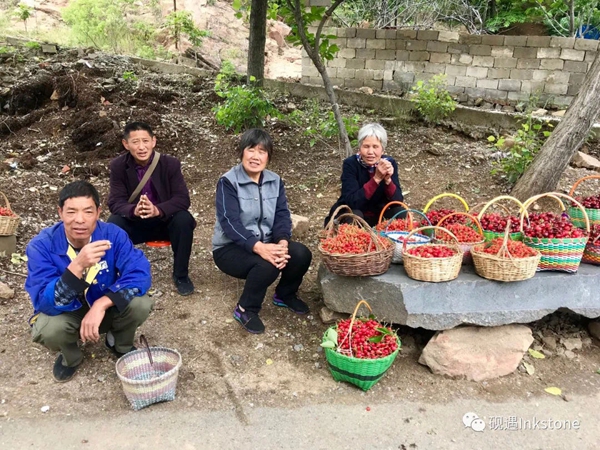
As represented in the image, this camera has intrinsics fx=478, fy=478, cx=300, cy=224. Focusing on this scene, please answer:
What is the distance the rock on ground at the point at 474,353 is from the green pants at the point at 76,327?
1929mm

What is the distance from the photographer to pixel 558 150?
17.5ft

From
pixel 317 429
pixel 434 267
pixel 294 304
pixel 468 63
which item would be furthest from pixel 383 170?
pixel 468 63

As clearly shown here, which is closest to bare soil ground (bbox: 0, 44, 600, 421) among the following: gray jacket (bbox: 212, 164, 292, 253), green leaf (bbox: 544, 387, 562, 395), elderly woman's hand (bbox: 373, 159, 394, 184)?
green leaf (bbox: 544, 387, 562, 395)

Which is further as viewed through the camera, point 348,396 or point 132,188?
point 132,188

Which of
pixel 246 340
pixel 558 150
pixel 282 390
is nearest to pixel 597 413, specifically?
pixel 282 390

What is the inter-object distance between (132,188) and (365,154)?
1983 mm

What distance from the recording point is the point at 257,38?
7.18 m

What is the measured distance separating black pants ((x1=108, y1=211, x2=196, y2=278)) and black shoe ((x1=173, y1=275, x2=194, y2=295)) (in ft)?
0.17

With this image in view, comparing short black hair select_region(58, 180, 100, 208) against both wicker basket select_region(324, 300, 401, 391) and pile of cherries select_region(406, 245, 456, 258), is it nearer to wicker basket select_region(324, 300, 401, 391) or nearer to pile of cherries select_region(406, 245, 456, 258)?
wicker basket select_region(324, 300, 401, 391)

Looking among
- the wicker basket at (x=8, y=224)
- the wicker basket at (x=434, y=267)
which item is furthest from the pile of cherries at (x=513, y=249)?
the wicker basket at (x=8, y=224)

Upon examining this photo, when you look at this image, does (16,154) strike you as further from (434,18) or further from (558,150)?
(434,18)

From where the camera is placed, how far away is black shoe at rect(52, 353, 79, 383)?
300 cm

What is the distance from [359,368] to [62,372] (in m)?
1.86

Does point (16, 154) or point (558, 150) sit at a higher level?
point (558, 150)
